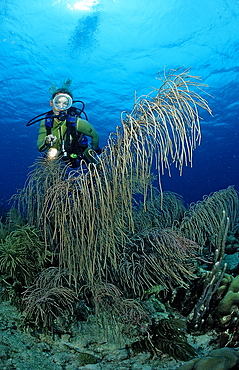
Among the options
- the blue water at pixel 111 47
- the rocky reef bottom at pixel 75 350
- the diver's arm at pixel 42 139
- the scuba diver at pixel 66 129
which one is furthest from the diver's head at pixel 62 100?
the blue water at pixel 111 47

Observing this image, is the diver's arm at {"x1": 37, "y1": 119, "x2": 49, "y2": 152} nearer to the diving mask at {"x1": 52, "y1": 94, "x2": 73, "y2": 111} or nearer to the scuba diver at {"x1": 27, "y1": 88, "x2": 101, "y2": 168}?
the scuba diver at {"x1": 27, "y1": 88, "x2": 101, "y2": 168}

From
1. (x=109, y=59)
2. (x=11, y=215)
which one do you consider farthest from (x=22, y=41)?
(x=11, y=215)

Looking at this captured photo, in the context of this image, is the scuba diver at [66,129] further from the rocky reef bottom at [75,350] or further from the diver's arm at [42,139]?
the rocky reef bottom at [75,350]

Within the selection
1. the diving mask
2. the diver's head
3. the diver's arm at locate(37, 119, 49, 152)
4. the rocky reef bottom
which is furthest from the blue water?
the rocky reef bottom

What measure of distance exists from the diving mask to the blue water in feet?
53.3

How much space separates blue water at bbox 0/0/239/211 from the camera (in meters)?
17.6

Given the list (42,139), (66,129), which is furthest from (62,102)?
(42,139)

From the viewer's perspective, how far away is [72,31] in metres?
19.9

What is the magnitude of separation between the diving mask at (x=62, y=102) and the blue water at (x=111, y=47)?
1626cm

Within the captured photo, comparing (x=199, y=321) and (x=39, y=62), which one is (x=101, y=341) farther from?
(x=39, y=62)

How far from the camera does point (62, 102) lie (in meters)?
5.71

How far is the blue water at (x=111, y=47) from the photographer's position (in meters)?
17.6

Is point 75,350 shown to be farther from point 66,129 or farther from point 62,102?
point 62,102

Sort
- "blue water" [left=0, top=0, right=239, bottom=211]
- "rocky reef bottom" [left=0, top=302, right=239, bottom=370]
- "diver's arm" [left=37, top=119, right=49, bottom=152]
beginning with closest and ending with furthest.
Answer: "rocky reef bottom" [left=0, top=302, right=239, bottom=370] < "diver's arm" [left=37, top=119, right=49, bottom=152] < "blue water" [left=0, top=0, right=239, bottom=211]
